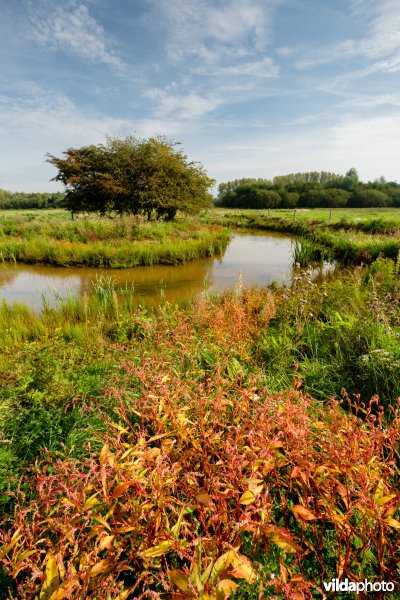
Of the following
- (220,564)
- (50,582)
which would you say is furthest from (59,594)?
(220,564)

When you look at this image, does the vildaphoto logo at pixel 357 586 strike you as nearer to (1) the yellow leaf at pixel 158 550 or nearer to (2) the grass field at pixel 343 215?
(1) the yellow leaf at pixel 158 550

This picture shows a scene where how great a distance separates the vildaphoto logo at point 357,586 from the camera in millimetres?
1274

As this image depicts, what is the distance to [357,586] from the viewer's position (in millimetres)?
1280

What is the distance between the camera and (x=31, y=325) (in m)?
5.72

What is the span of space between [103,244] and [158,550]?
14644 millimetres

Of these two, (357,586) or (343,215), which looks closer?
(357,586)

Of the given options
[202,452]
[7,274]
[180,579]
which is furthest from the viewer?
[7,274]

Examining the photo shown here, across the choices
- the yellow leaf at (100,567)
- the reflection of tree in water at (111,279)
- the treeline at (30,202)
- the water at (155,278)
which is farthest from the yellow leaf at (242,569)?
the treeline at (30,202)

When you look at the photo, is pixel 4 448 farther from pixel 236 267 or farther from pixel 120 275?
pixel 236 267

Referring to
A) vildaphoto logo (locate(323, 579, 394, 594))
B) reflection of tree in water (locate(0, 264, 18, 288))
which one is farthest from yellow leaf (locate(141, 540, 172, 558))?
reflection of tree in water (locate(0, 264, 18, 288))

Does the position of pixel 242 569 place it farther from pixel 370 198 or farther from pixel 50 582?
pixel 370 198

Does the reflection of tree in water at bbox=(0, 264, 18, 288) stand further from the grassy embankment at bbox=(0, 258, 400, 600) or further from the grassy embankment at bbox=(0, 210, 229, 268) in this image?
the grassy embankment at bbox=(0, 258, 400, 600)

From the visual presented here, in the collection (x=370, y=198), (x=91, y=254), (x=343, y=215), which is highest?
(x=370, y=198)

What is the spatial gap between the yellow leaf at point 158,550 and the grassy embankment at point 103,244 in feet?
40.4
